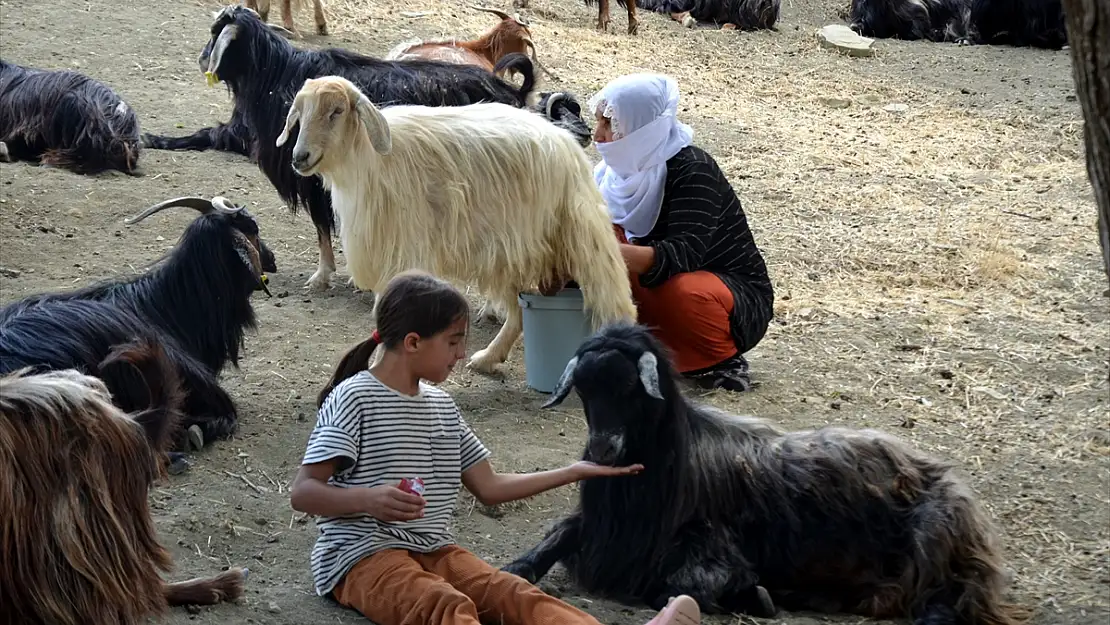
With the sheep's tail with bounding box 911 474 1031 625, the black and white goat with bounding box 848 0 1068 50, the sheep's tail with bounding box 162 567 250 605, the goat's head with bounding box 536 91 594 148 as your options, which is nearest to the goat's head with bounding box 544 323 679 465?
the sheep's tail with bounding box 911 474 1031 625

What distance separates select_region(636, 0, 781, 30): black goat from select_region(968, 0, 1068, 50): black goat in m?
2.54

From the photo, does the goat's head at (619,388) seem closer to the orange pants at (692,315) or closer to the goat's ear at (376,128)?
the orange pants at (692,315)

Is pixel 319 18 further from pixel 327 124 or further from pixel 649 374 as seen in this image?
pixel 649 374

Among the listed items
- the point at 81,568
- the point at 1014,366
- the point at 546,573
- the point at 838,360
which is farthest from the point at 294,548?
the point at 1014,366

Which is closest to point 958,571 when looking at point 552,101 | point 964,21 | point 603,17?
point 552,101

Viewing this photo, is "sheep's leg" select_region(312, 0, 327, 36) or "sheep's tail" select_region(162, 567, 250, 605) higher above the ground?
"sheep's leg" select_region(312, 0, 327, 36)

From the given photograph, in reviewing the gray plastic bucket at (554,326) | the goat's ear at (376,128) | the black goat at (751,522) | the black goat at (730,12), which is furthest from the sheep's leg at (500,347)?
the black goat at (730,12)

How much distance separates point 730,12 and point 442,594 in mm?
14003

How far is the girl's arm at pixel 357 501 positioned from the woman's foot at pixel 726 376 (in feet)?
8.77

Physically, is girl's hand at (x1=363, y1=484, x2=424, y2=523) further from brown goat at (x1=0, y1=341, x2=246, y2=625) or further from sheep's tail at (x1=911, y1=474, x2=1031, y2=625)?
sheep's tail at (x1=911, y1=474, x2=1031, y2=625)

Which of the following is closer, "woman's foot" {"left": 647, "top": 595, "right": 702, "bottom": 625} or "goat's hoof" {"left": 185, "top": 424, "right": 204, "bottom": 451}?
"woman's foot" {"left": 647, "top": 595, "right": 702, "bottom": 625}

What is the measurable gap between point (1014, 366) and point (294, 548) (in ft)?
12.0

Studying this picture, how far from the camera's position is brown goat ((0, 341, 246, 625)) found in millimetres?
2971

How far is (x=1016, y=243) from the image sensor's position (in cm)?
815
